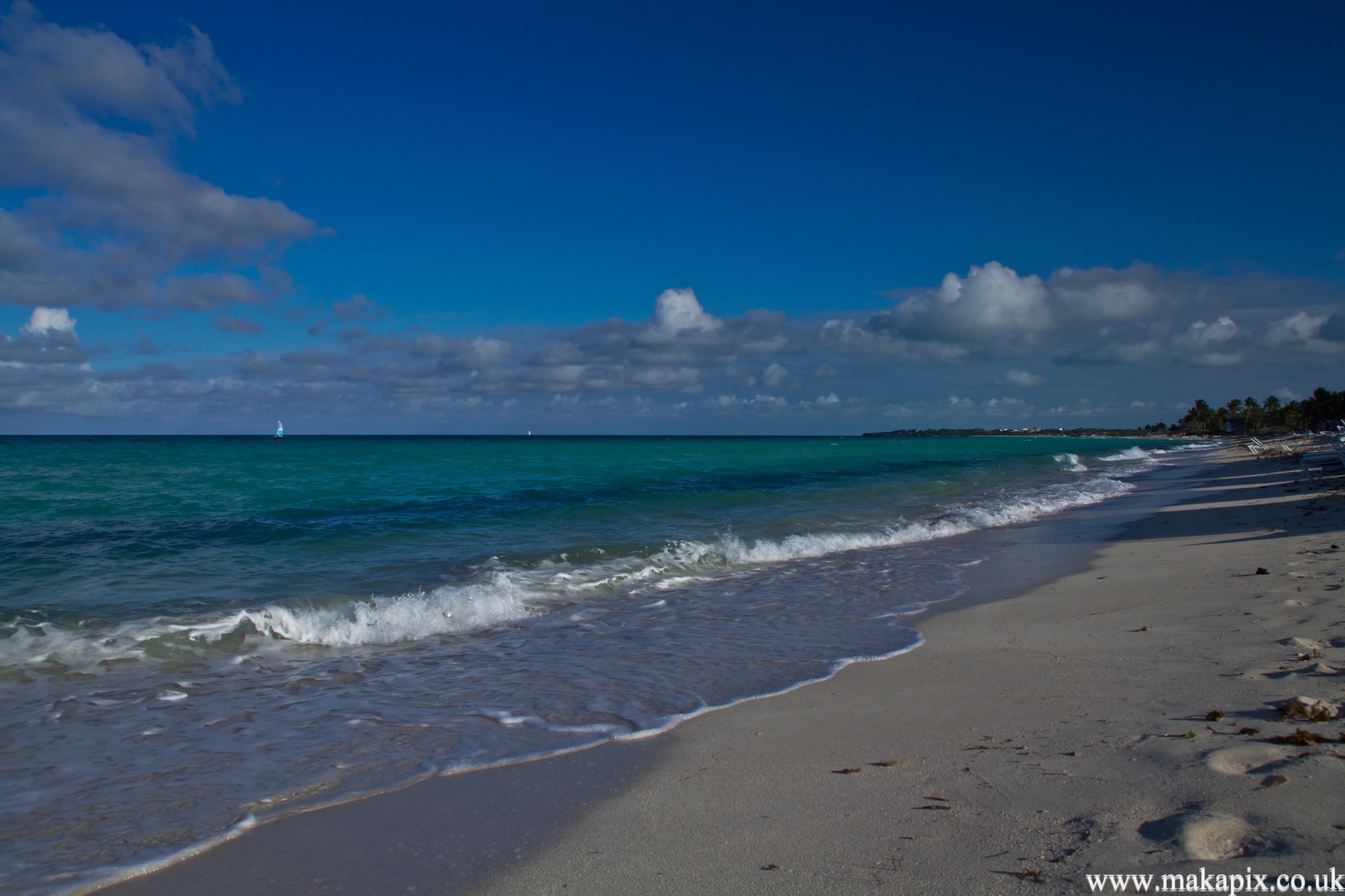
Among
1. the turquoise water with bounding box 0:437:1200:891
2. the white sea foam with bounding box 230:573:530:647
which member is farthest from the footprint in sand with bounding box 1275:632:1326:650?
the white sea foam with bounding box 230:573:530:647

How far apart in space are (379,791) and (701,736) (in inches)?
78.0

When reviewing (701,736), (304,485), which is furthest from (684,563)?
(304,485)

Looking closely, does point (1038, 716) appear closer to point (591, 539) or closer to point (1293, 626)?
point (1293, 626)

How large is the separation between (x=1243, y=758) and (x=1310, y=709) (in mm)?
889

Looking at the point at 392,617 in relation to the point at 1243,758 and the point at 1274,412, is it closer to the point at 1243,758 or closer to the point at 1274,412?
the point at 1243,758

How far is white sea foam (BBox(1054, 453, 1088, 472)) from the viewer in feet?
134

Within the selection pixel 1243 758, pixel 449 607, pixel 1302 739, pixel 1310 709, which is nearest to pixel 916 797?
pixel 1243 758

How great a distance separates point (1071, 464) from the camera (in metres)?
46.6

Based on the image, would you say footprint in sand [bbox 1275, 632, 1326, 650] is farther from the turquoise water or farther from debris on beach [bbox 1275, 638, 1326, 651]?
the turquoise water

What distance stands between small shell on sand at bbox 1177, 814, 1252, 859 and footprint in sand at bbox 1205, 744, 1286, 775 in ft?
1.81

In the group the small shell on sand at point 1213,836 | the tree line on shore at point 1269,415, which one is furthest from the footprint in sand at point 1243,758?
the tree line on shore at point 1269,415

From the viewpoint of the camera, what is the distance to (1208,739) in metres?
3.67

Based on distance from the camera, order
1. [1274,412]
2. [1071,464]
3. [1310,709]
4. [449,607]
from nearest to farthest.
Result: [1310,709], [449,607], [1071,464], [1274,412]

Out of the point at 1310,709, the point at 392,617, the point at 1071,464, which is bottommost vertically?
the point at 392,617
